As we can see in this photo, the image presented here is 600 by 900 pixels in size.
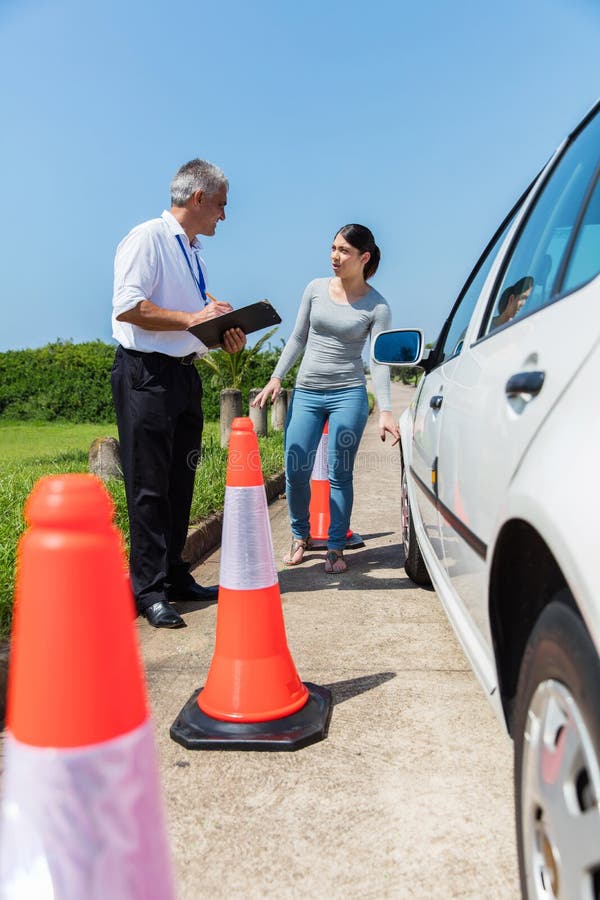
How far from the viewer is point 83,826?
87 cm

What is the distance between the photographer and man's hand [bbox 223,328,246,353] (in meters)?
3.96

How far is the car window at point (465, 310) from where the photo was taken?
10.4 feet

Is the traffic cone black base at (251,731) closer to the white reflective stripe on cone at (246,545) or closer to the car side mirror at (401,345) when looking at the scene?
the white reflective stripe on cone at (246,545)

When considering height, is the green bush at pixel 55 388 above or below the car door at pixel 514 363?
below

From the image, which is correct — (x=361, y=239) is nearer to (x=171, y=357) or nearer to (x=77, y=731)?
(x=171, y=357)

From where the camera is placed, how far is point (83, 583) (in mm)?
913

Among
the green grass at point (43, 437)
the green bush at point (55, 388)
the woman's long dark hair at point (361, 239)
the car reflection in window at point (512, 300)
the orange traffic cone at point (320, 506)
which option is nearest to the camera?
the car reflection in window at point (512, 300)

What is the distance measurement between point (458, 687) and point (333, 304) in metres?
2.66

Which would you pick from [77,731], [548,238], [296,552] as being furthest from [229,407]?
[77,731]

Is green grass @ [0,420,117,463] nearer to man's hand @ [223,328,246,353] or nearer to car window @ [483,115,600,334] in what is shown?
man's hand @ [223,328,246,353]

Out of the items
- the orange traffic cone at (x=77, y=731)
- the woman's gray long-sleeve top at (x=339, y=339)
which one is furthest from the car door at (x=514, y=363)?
the woman's gray long-sleeve top at (x=339, y=339)

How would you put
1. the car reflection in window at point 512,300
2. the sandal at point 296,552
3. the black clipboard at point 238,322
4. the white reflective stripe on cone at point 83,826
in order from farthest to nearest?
the sandal at point 296,552 < the black clipboard at point 238,322 < the car reflection in window at point 512,300 < the white reflective stripe on cone at point 83,826

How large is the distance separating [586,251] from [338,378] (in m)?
3.34

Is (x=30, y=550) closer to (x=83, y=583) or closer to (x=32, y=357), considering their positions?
(x=83, y=583)
